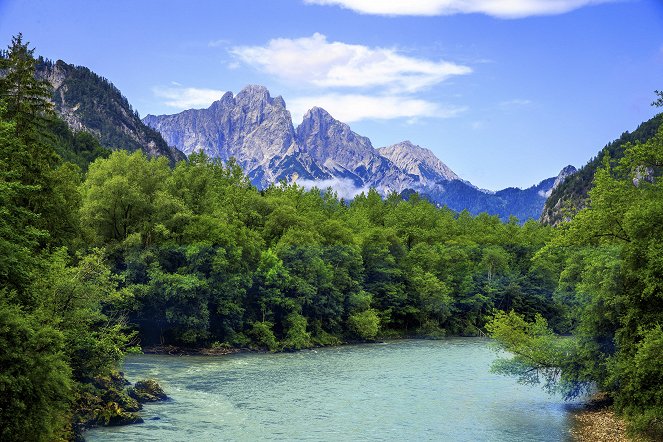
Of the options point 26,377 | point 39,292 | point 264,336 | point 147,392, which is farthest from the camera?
point 264,336

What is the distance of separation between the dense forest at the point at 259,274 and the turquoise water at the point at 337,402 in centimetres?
344

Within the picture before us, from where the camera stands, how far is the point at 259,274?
249 ft

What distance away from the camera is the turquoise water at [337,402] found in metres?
35.8

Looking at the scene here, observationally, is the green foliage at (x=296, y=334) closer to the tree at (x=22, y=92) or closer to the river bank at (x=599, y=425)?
the river bank at (x=599, y=425)

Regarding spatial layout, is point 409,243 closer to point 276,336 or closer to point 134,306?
point 276,336

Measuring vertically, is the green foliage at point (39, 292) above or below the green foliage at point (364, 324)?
above

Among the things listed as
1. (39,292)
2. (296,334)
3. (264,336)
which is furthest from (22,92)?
(296,334)

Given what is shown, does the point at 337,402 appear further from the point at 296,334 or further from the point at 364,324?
the point at 364,324

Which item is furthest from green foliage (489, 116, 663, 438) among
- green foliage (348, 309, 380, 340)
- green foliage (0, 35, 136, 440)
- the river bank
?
green foliage (348, 309, 380, 340)

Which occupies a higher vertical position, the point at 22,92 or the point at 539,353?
the point at 22,92

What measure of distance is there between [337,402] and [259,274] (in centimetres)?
→ 3349

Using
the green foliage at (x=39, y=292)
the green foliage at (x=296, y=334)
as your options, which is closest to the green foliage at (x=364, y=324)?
the green foliage at (x=296, y=334)

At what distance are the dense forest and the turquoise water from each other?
3439 mm

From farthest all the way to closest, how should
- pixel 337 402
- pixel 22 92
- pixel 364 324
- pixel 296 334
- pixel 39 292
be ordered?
pixel 364 324 < pixel 296 334 < pixel 337 402 < pixel 22 92 < pixel 39 292
